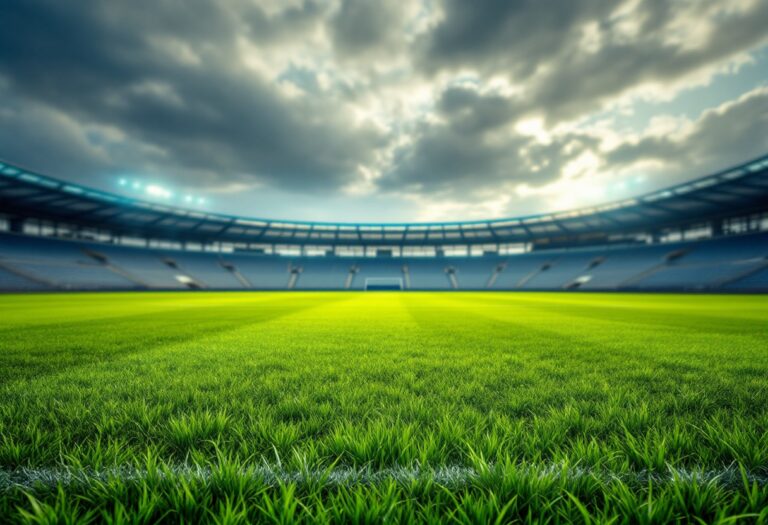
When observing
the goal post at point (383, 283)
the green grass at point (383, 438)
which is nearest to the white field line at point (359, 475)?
the green grass at point (383, 438)

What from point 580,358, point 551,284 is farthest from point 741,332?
point 551,284

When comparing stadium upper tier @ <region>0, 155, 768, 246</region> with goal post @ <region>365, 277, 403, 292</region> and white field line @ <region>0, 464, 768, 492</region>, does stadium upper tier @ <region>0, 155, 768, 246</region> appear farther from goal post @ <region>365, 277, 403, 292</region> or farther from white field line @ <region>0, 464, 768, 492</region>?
white field line @ <region>0, 464, 768, 492</region>

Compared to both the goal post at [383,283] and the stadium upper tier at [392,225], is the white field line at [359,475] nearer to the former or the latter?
the stadium upper tier at [392,225]

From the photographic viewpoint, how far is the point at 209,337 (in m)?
5.25

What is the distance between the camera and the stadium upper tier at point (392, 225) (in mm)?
25170

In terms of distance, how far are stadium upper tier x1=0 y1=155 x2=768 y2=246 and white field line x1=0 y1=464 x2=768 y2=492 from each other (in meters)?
31.5

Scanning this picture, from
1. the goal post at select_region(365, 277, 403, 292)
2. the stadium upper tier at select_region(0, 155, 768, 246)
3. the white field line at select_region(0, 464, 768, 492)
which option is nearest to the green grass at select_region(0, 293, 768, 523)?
the white field line at select_region(0, 464, 768, 492)

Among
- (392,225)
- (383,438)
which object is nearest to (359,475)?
(383,438)

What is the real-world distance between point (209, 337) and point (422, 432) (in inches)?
191

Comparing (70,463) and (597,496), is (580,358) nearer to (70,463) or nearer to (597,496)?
(597,496)

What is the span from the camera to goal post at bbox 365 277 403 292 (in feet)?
159

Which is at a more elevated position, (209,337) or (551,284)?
(209,337)

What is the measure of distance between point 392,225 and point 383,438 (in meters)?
45.7

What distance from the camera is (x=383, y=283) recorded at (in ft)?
162
